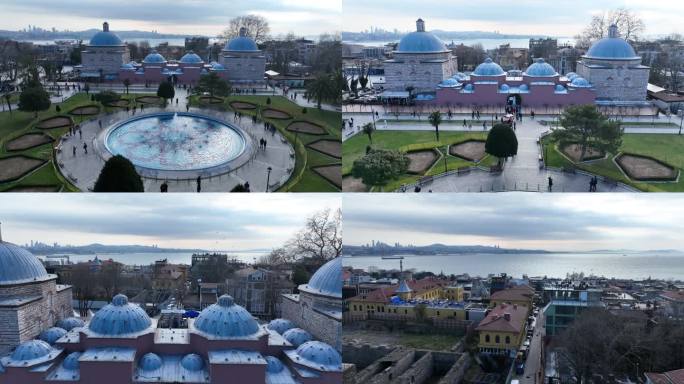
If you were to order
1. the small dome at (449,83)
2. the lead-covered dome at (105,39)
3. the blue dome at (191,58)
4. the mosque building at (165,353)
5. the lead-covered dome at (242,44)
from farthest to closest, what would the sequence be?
the small dome at (449,83)
the blue dome at (191,58)
the lead-covered dome at (242,44)
the lead-covered dome at (105,39)
the mosque building at (165,353)

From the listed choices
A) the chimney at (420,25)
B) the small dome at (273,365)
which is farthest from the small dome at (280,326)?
the chimney at (420,25)

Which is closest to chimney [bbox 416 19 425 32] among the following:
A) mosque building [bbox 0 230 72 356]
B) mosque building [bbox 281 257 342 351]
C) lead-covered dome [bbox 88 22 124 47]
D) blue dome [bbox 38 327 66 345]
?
mosque building [bbox 281 257 342 351]

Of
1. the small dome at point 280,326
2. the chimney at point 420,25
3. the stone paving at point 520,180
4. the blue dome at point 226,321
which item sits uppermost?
the chimney at point 420,25

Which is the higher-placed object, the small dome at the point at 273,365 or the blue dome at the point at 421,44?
the blue dome at the point at 421,44

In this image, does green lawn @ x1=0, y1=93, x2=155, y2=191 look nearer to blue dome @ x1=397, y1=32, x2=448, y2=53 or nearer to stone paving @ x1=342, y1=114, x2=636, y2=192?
stone paving @ x1=342, y1=114, x2=636, y2=192

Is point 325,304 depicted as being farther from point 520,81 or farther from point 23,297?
point 520,81

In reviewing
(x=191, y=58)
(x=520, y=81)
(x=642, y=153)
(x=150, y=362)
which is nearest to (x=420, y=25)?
(x=520, y=81)

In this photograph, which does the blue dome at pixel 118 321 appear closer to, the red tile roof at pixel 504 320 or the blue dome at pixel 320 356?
the blue dome at pixel 320 356

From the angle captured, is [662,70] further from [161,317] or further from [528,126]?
[161,317]
